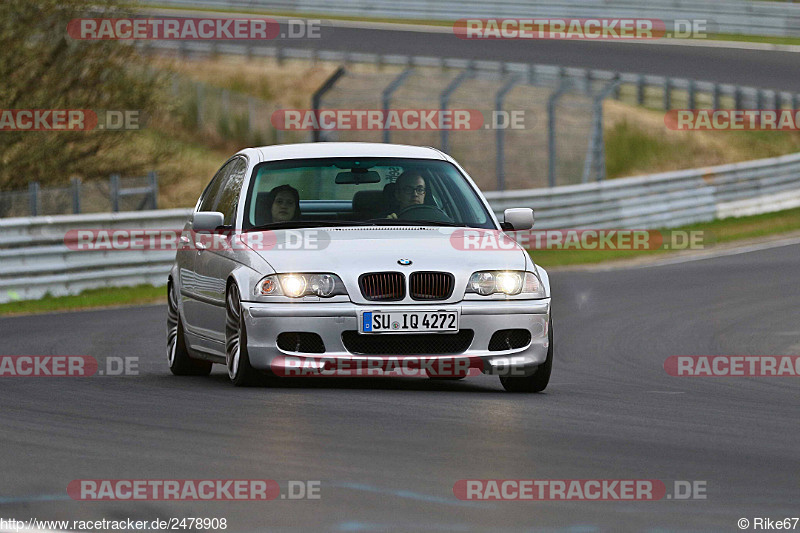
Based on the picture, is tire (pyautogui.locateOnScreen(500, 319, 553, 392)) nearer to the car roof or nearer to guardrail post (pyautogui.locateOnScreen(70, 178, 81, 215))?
the car roof

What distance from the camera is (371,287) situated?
356 inches

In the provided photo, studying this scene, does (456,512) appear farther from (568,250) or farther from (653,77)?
(653,77)

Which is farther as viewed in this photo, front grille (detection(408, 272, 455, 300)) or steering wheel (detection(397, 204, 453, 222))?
steering wheel (detection(397, 204, 453, 222))

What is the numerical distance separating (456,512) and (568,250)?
20.2 meters

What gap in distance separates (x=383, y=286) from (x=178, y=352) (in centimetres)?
239

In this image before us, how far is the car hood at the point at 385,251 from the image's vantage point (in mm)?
9055

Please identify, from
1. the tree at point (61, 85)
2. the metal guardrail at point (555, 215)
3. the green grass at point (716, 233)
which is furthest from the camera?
the green grass at point (716, 233)

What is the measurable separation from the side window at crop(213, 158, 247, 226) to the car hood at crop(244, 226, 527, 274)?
0.69 meters

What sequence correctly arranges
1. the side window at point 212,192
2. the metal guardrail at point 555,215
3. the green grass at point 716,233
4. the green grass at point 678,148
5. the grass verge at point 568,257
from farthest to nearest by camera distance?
the green grass at point 678,148 → the green grass at point 716,233 → the metal guardrail at point 555,215 → the grass verge at point 568,257 → the side window at point 212,192

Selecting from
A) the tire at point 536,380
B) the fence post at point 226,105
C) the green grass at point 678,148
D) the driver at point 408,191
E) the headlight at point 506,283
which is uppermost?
the driver at point 408,191

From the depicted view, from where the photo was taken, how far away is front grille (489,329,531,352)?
9.22 metres

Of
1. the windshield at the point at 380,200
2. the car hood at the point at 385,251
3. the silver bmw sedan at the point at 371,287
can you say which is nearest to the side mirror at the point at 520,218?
the silver bmw sedan at the point at 371,287

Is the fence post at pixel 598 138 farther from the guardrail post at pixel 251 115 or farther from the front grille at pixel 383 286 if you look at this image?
the front grille at pixel 383 286

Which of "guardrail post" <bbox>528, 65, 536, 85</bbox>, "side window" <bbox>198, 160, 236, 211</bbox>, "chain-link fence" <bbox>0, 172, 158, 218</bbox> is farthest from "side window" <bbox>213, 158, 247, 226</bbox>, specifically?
"guardrail post" <bbox>528, 65, 536, 85</bbox>
